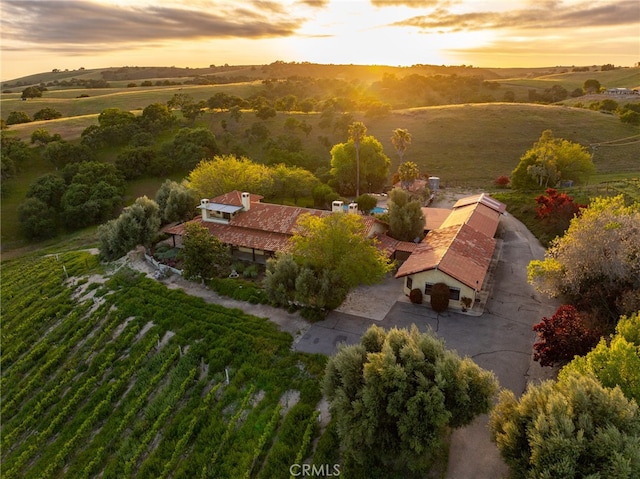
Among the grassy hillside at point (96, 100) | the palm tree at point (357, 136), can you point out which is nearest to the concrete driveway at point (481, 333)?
the palm tree at point (357, 136)

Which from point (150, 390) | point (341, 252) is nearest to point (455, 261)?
Answer: point (341, 252)

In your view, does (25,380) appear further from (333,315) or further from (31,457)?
(333,315)

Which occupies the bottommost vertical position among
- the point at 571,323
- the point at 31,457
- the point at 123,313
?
the point at 31,457

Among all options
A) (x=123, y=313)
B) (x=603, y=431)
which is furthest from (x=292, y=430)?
(x=123, y=313)

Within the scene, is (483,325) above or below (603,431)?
below

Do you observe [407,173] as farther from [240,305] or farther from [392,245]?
[240,305]

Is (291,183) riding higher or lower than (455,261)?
lower
